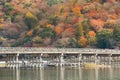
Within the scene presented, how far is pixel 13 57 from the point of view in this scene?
90562mm

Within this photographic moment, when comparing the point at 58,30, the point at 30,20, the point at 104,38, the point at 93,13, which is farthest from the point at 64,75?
the point at 30,20

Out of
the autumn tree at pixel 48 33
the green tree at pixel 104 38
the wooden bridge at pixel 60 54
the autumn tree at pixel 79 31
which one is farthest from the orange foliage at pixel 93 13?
the wooden bridge at pixel 60 54

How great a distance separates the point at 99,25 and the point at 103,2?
12.2 metres

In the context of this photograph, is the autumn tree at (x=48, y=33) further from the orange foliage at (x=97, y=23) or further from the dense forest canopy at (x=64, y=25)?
the orange foliage at (x=97, y=23)

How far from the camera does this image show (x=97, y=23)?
110 metres

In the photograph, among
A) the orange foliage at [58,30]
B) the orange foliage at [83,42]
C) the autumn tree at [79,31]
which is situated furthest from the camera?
the orange foliage at [58,30]

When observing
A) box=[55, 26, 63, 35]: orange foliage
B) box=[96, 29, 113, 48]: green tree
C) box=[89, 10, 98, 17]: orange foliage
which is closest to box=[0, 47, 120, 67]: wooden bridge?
box=[96, 29, 113, 48]: green tree

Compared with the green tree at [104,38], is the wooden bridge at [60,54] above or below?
below

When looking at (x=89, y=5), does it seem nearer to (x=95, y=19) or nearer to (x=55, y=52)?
(x=95, y=19)

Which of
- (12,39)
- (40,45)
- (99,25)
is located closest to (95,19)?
(99,25)

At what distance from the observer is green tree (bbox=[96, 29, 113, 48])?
10229 cm

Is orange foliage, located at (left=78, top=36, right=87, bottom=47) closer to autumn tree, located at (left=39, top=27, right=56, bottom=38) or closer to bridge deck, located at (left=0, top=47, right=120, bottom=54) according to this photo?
autumn tree, located at (left=39, top=27, right=56, bottom=38)

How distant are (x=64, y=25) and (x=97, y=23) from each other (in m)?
8.91

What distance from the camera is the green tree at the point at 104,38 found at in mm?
102294
